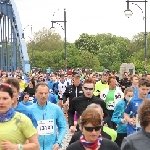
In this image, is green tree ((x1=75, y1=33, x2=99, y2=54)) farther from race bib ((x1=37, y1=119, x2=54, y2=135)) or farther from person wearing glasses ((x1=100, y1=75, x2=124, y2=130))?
race bib ((x1=37, y1=119, x2=54, y2=135))

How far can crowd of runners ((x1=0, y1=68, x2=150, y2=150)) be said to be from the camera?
427 centimetres

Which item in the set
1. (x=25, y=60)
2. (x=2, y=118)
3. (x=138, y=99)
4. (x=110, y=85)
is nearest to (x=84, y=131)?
(x=2, y=118)

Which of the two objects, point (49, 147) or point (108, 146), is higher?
point (108, 146)

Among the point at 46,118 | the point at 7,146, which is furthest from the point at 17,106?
the point at 46,118

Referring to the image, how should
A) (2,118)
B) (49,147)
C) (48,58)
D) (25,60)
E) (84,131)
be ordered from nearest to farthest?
(84,131), (2,118), (49,147), (25,60), (48,58)

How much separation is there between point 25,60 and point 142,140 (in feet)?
179

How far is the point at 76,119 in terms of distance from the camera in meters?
8.62

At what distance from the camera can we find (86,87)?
28.0ft

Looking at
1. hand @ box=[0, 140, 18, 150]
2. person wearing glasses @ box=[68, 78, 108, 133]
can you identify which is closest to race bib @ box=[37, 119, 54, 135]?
person wearing glasses @ box=[68, 78, 108, 133]

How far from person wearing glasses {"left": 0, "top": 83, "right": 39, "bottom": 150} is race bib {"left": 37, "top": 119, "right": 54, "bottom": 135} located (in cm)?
259

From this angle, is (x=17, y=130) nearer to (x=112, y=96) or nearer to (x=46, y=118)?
(x=46, y=118)

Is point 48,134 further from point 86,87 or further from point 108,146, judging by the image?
point 108,146

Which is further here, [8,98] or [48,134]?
[48,134]

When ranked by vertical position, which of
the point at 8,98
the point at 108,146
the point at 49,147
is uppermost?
the point at 8,98
